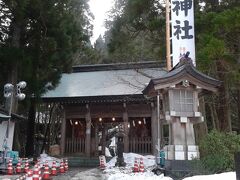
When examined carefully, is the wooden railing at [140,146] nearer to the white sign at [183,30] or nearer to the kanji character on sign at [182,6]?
the white sign at [183,30]

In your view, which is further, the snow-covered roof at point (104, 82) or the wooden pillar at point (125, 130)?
the snow-covered roof at point (104, 82)

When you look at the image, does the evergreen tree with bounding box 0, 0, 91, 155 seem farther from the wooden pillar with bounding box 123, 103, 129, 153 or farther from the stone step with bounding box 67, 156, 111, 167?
the wooden pillar with bounding box 123, 103, 129, 153

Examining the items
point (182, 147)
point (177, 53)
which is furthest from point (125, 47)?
point (182, 147)

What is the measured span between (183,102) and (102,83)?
1324 centimetres

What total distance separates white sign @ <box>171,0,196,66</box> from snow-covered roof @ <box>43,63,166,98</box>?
23.8ft

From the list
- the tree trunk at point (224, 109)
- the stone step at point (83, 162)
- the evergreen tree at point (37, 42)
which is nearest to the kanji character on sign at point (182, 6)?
the tree trunk at point (224, 109)

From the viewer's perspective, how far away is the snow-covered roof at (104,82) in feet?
71.1

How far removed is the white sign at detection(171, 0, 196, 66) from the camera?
1234 centimetres

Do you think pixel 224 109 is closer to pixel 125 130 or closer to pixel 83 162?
pixel 125 130

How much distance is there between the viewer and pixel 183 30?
41.2 feet

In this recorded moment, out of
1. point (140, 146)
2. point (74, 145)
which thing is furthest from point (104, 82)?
point (140, 146)

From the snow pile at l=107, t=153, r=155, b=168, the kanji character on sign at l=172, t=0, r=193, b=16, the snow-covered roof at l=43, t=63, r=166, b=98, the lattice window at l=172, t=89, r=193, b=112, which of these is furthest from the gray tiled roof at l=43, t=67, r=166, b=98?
the lattice window at l=172, t=89, r=193, b=112

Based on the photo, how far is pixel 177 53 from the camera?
1248cm

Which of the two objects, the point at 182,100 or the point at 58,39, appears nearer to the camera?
the point at 182,100
